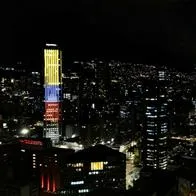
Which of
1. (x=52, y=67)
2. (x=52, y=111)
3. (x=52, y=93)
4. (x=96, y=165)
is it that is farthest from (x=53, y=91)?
(x=96, y=165)

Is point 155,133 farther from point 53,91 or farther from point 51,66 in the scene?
point 51,66

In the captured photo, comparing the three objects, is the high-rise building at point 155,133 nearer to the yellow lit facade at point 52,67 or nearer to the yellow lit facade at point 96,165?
the yellow lit facade at point 96,165

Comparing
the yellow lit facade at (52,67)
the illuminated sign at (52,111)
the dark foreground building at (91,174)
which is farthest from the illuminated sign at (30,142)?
the yellow lit facade at (52,67)

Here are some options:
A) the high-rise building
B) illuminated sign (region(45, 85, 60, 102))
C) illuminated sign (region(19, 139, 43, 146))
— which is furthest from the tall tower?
the high-rise building

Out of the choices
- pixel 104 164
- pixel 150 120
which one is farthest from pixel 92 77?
pixel 104 164

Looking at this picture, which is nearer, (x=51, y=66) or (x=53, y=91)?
(x=53, y=91)

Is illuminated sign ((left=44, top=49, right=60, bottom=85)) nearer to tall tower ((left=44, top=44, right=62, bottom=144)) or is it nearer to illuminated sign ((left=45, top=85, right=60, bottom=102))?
tall tower ((left=44, top=44, right=62, bottom=144))
